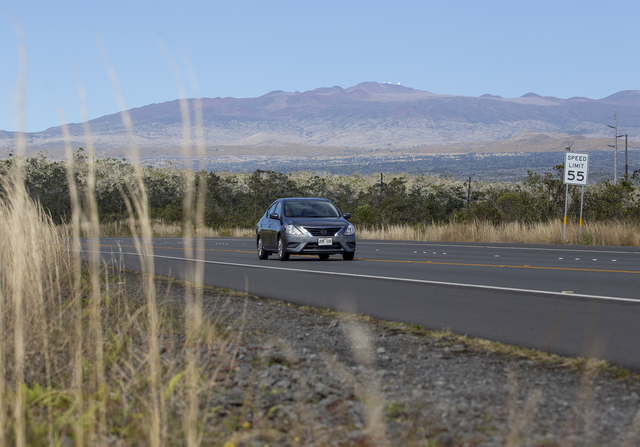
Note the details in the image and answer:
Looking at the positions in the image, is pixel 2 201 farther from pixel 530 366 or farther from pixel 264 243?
pixel 264 243

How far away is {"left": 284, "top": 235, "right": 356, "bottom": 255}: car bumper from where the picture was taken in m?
17.9

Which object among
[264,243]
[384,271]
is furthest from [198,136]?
[264,243]

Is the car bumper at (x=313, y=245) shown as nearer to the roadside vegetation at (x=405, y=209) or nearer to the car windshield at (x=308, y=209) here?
the car windshield at (x=308, y=209)

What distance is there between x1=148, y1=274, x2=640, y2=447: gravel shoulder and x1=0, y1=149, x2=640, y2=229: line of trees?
1883 centimetres

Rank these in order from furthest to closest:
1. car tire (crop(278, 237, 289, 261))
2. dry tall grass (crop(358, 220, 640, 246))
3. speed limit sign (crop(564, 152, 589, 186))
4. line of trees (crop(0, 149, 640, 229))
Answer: line of trees (crop(0, 149, 640, 229)) → speed limit sign (crop(564, 152, 589, 186)) → dry tall grass (crop(358, 220, 640, 246)) → car tire (crop(278, 237, 289, 261))

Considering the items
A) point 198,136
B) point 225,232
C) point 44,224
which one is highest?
point 198,136

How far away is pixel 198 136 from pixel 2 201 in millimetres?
4430

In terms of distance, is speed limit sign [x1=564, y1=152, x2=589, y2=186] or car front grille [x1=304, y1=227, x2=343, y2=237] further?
speed limit sign [x1=564, y1=152, x2=589, y2=186]

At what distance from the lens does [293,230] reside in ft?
59.2

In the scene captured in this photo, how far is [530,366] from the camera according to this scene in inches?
227

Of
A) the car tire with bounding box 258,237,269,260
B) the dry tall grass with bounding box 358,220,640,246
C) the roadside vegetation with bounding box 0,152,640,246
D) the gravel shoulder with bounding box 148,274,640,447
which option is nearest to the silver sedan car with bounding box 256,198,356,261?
the car tire with bounding box 258,237,269,260

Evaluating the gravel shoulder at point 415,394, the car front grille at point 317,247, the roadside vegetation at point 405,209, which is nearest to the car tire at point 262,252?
the car front grille at point 317,247

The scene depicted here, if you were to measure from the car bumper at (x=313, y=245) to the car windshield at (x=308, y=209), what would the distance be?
118 centimetres

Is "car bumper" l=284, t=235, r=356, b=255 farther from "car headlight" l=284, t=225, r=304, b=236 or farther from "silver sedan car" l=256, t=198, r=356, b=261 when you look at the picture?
"car headlight" l=284, t=225, r=304, b=236
